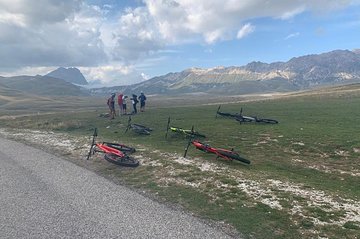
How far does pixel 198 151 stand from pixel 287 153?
827 centimetres

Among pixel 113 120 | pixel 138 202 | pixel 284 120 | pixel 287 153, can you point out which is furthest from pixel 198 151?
pixel 113 120

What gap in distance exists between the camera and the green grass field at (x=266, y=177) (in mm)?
16172

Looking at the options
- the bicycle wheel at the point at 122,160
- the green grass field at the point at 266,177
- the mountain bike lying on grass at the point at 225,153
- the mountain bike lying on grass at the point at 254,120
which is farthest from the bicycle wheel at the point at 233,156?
the mountain bike lying on grass at the point at 254,120

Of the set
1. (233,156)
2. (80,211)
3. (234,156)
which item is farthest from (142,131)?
(80,211)

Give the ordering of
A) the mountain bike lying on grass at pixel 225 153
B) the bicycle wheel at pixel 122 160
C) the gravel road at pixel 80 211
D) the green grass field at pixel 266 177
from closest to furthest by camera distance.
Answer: the gravel road at pixel 80 211 < the green grass field at pixel 266 177 < the mountain bike lying on grass at pixel 225 153 < the bicycle wheel at pixel 122 160

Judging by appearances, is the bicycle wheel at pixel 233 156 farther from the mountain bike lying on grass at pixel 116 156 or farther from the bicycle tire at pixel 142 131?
the bicycle tire at pixel 142 131

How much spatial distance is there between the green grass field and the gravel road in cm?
166

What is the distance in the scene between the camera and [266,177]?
23.2m

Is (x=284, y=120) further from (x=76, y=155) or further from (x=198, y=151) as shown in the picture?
(x=76, y=155)

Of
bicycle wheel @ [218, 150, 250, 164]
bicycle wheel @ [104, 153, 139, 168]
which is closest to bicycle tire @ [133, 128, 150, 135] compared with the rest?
bicycle wheel @ [104, 153, 139, 168]

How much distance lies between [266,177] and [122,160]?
39.3 ft

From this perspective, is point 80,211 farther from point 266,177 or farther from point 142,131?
point 142,131

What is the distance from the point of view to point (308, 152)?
30.4 m

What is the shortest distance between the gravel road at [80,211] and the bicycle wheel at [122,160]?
2.67 m
